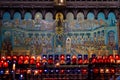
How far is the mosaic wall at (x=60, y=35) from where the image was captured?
1266 inches

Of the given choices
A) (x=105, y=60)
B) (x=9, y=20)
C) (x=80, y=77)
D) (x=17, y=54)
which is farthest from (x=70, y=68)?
(x=9, y=20)

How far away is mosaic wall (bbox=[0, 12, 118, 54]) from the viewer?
105 feet

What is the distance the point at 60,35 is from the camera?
1270 inches

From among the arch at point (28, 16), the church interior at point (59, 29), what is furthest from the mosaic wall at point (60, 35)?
the arch at point (28, 16)

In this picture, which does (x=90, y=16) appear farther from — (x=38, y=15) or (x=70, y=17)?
(x=38, y=15)

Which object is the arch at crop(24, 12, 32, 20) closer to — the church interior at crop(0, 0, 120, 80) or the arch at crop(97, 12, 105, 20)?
the church interior at crop(0, 0, 120, 80)

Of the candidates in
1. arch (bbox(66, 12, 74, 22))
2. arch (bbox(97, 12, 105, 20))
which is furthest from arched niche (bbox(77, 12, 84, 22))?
arch (bbox(97, 12, 105, 20))

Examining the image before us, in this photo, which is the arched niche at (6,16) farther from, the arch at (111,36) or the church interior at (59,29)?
the arch at (111,36)

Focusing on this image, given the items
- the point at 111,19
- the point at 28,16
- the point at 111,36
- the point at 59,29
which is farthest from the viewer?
the point at 28,16

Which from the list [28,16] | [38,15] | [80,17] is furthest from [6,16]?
[80,17]

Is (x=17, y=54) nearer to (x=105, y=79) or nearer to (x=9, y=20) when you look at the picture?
(x=9, y=20)

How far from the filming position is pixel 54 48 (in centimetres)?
3209

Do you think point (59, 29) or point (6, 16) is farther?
point (6, 16)

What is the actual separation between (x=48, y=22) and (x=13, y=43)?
4082 millimetres
